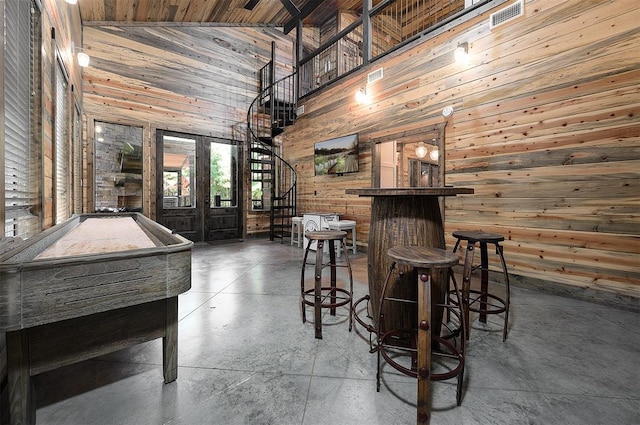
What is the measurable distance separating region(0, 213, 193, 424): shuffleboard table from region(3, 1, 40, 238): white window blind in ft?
2.00

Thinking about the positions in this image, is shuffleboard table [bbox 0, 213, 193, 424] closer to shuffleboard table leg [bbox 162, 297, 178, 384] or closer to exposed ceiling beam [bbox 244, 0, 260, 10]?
shuffleboard table leg [bbox 162, 297, 178, 384]

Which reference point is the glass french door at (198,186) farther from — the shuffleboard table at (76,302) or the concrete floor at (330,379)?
the shuffleboard table at (76,302)

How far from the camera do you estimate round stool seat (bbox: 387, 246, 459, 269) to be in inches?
50.6

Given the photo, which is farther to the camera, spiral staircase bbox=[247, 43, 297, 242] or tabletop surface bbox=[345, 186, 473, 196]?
spiral staircase bbox=[247, 43, 297, 242]

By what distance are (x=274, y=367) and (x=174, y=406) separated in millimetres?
540

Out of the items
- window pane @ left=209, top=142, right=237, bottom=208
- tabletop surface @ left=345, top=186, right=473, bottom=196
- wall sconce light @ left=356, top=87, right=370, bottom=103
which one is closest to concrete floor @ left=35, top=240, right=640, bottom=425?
tabletop surface @ left=345, top=186, right=473, bottom=196

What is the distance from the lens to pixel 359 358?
1768 mm

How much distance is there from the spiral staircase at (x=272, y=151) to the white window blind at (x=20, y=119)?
4.67 metres

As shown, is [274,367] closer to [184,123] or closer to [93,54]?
[184,123]

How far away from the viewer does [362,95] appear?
5.21 m

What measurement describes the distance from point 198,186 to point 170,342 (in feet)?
17.7

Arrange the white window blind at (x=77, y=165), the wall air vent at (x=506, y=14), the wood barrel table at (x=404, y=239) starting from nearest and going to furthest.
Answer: the wood barrel table at (x=404, y=239), the wall air vent at (x=506, y=14), the white window blind at (x=77, y=165)

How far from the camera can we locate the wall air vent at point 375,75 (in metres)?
4.89

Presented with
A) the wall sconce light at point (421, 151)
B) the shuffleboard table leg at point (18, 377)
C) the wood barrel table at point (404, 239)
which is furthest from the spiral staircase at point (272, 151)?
the shuffleboard table leg at point (18, 377)
